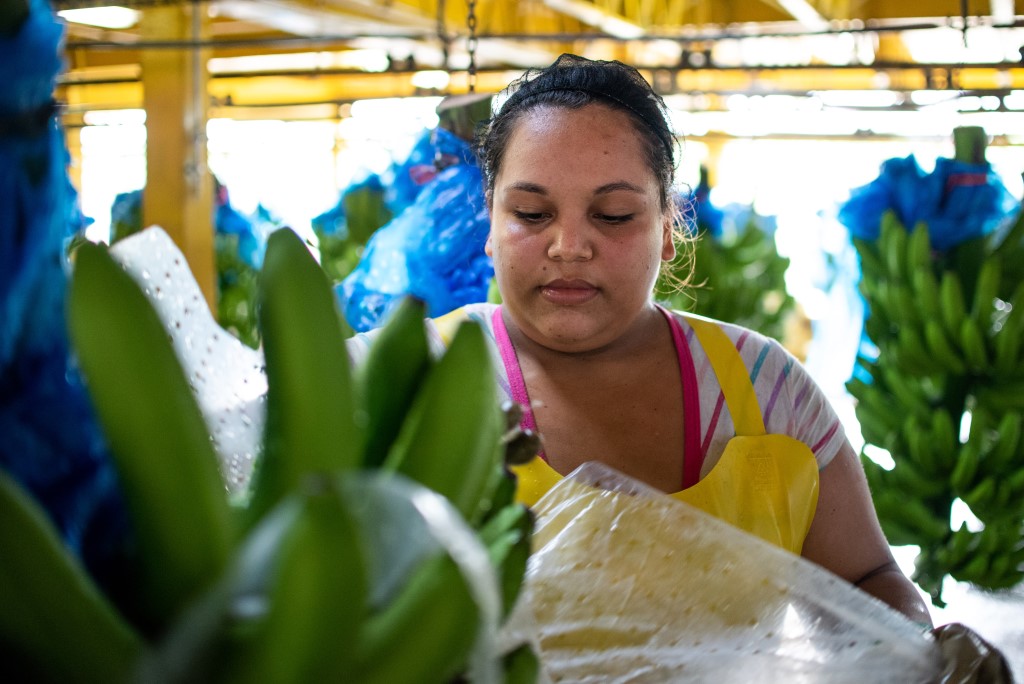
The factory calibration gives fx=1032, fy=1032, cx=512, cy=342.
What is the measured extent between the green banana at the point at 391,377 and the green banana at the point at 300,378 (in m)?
0.07

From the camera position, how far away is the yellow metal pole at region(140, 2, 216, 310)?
15.6 ft

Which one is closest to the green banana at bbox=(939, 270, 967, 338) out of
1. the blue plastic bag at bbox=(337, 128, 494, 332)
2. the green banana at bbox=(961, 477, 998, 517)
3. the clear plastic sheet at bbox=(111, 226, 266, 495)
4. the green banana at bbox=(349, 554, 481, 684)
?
the green banana at bbox=(961, 477, 998, 517)

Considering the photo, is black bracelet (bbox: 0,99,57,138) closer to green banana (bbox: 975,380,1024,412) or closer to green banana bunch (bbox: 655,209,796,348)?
green banana (bbox: 975,380,1024,412)

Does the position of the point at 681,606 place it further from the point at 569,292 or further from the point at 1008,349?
the point at 1008,349

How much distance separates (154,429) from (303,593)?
12cm

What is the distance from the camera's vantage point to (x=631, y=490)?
898mm

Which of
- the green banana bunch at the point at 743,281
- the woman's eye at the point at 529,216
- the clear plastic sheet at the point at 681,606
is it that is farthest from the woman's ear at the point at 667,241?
the green banana bunch at the point at 743,281

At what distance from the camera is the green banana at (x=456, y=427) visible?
1.75 ft

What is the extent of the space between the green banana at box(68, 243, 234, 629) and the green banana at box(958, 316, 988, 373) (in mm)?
2815

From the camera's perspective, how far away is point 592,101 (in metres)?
1.43

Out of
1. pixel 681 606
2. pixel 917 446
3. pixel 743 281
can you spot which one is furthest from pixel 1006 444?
pixel 681 606

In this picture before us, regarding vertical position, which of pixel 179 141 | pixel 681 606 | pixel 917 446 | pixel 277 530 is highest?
pixel 179 141

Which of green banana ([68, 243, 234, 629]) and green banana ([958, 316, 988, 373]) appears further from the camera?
green banana ([958, 316, 988, 373])

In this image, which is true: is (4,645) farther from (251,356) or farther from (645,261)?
(645,261)
